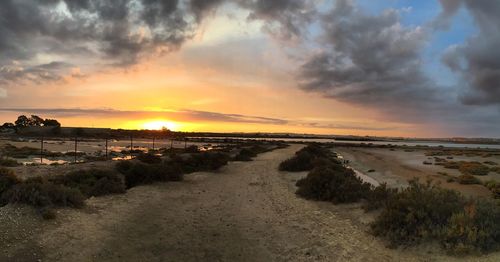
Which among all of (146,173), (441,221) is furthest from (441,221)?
(146,173)

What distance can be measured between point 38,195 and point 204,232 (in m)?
4.33

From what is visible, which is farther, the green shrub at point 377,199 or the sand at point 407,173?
the sand at point 407,173

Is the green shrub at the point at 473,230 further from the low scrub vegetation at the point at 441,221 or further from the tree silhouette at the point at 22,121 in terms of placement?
the tree silhouette at the point at 22,121

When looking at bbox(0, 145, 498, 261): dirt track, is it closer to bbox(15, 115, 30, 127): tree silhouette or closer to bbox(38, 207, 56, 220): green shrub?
bbox(38, 207, 56, 220): green shrub

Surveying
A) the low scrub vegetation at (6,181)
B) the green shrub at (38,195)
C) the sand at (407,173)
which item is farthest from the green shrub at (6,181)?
the sand at (407,173)

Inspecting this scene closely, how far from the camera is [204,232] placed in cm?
1098

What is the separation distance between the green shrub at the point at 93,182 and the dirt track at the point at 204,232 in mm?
575

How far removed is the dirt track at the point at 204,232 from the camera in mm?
8547

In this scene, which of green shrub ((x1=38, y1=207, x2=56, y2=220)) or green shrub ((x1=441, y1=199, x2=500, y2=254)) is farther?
green shrub ((x1=38, y1=207, x2=56, y2=220))

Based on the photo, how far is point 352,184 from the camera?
15.1 metres

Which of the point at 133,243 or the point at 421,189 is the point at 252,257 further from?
the point at 421,189

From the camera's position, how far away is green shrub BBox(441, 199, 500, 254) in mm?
7859

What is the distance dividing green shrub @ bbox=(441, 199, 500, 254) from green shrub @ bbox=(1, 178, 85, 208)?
944cm

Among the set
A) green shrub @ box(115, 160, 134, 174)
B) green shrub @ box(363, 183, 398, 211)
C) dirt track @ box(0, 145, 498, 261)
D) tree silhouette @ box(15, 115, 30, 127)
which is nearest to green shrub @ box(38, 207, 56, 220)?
dirt track @ box(0, 145, 498, 261)
